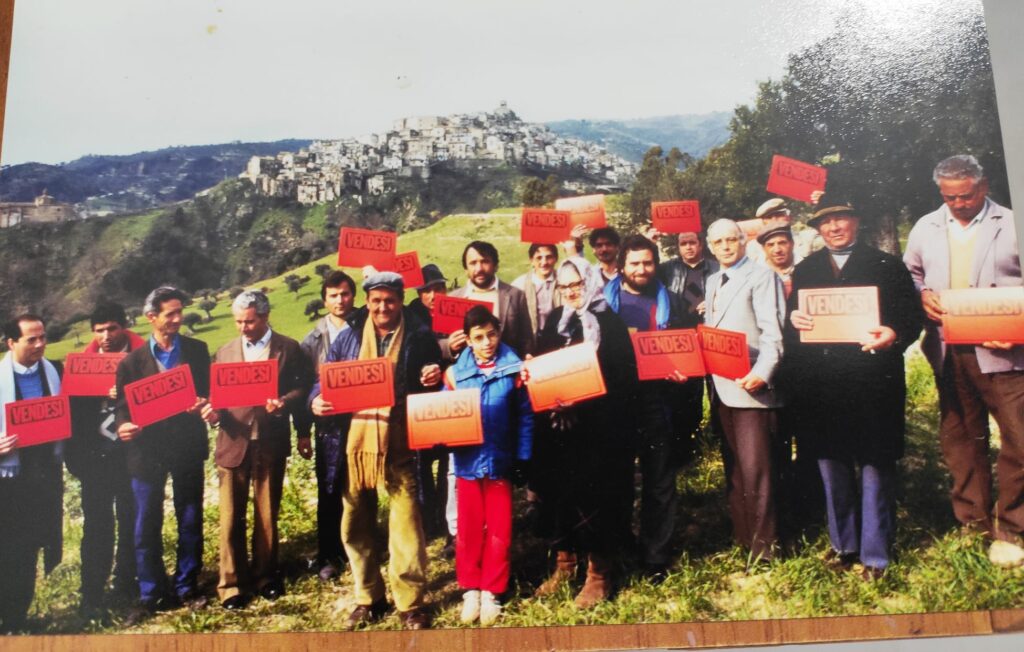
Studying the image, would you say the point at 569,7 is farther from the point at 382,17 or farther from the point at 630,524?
the point at 630,524

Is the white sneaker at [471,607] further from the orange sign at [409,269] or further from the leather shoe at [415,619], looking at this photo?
the orange sign at [409,269]

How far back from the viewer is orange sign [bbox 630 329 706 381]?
9.18 ft

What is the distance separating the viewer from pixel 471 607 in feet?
8.82

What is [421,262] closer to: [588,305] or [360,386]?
[360,386]

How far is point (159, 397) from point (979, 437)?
10.6ft

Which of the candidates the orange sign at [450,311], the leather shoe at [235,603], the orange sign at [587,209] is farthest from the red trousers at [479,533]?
the orange sign at [587,209]

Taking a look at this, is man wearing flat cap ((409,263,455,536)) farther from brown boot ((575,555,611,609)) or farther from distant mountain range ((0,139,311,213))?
distant mountain range ((0,139,311,213))

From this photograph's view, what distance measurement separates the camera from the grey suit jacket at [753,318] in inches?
110

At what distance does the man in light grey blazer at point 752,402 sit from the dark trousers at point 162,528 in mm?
2063

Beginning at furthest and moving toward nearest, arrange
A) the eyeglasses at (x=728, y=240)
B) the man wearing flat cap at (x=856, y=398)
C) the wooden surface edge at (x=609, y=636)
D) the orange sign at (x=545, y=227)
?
the orange sign at (x=545, y=227)
the eyeglasses at (x=728, y=240)
the man wearing flat cap at (x=856, y=398)
the wooden surface edge at (x=609, y=636)

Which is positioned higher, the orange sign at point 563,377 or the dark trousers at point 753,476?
the orange sign at point 563,377

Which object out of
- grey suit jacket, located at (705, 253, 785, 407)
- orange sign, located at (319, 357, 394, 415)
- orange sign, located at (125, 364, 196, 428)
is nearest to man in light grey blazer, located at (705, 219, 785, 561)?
grey suit jacket, located at (705, 253, 785, 407)

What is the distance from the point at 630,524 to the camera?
278 centimetres

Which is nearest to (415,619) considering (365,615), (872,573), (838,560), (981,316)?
(365,615)
